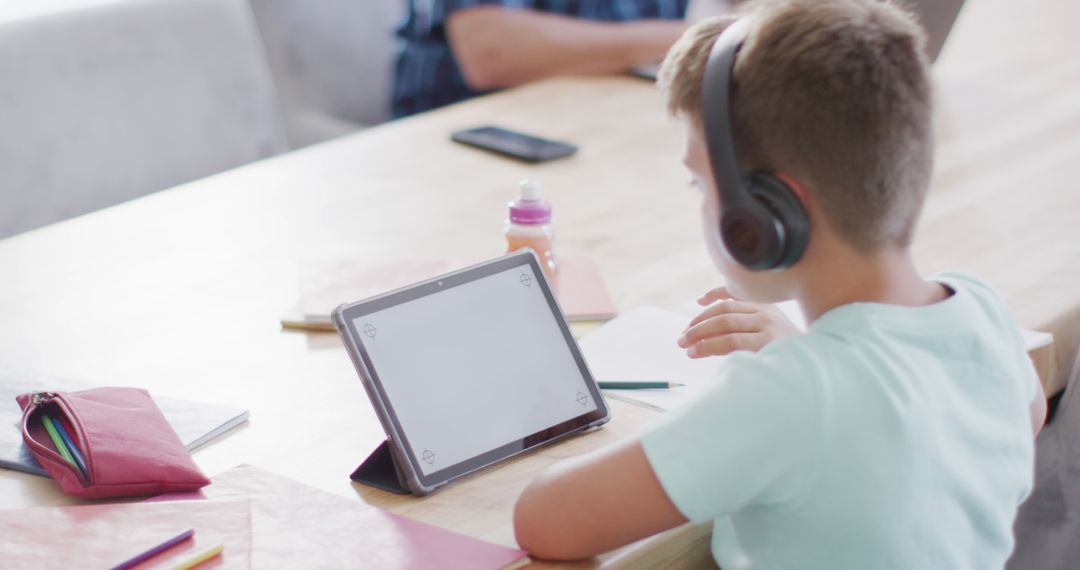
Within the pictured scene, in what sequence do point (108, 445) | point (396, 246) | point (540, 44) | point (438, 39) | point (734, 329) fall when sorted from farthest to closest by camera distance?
point (438, 39), point (540, 44), point (396, 246), point (734, 329), point (108, 445)

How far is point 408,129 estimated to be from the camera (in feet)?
6.13

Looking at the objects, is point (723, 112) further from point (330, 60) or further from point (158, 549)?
point (330, 60)

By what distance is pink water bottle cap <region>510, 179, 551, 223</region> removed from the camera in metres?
1.24

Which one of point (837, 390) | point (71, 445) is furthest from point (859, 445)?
point (71, 445)

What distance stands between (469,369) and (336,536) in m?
0.19

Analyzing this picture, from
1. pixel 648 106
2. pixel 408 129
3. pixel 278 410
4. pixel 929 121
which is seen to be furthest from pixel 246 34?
pixel 929 121

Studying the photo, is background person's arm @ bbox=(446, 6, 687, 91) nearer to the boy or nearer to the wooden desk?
the wooden desk

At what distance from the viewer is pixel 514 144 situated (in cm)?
176

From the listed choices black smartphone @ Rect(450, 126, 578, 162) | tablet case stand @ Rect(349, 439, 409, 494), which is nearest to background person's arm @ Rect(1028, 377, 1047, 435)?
tablet case stand @ Rect(349, 439, 409, 494)

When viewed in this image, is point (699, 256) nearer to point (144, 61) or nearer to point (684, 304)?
point (684, 304)

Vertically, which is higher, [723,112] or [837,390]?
[723,112]

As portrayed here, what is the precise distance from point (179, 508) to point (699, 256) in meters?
0.70

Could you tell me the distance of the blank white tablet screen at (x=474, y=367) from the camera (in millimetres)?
976

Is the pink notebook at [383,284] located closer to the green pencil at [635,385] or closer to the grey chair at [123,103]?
the green pencil at [635,385]
